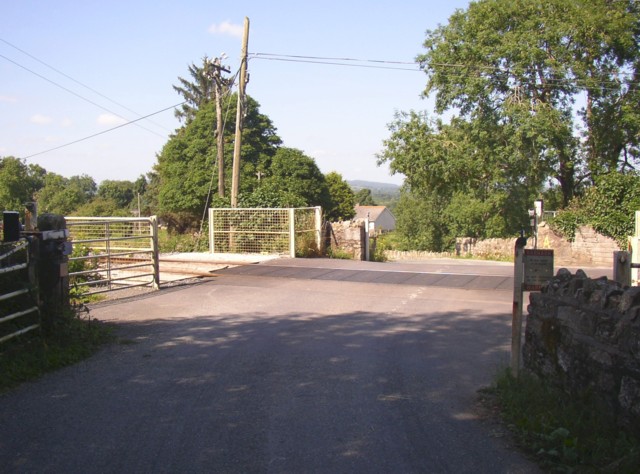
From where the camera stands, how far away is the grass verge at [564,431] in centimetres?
396

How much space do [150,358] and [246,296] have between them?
16.9 ft

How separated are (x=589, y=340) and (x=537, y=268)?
50.3 inches

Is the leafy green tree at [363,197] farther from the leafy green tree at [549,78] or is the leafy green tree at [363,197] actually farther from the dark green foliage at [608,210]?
the dark green foliage at [608,210]

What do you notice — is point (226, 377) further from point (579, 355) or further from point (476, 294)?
point (476, 294)

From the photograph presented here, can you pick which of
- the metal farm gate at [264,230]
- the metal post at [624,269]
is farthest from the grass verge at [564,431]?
the metal farm gate at [264,230]

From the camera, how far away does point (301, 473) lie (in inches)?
159

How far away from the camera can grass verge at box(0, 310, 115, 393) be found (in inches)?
248

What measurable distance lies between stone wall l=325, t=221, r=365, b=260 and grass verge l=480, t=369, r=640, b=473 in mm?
16187

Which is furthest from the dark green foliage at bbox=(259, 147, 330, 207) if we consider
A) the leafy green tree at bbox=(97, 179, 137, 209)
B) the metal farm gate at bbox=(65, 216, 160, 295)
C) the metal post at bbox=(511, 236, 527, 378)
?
the leafy green tree at bbox=(97, 179, 137, 209)

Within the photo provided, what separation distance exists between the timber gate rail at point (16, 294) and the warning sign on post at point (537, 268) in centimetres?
546

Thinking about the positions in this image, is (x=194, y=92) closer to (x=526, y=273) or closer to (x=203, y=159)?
(x=203, y=159)

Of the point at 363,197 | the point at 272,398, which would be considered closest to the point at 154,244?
the point at 272,398

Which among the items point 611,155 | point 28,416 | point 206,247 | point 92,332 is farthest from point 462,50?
point 28,416

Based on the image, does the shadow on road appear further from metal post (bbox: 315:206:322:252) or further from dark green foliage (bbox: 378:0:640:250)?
dark green foliage (bbox: 378:0:640:250)
